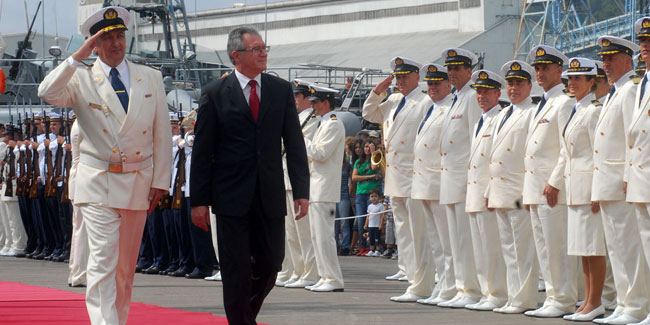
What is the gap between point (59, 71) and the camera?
753 cm

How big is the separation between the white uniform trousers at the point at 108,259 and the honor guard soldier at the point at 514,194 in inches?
138

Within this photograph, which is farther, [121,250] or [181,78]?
[181,78]

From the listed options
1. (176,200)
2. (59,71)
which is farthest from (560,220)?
(176,200)

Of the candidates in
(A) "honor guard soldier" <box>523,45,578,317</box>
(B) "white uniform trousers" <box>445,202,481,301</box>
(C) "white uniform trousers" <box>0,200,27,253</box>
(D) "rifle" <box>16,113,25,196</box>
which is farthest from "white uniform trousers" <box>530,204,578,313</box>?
(C) "white uniform trousers" <box>0,200,27,253</box>

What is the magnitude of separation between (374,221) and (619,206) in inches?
365

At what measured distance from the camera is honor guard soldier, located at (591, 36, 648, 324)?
9.05 meters

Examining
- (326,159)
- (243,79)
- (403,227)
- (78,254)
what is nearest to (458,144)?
(403,227)

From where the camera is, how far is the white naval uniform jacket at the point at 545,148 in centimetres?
988

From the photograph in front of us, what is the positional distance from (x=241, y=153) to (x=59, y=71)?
1.29 meters

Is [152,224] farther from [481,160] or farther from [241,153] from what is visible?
[241,153]

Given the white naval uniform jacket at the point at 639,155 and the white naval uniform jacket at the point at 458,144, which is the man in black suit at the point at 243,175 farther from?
the white naval uniform jacket at the point at 458,144

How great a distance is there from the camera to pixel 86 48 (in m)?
7.50

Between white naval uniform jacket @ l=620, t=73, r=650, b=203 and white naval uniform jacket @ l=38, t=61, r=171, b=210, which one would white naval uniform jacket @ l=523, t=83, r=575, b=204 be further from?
white naval uniform jacket @ l=38, t=61, r=171, b=210

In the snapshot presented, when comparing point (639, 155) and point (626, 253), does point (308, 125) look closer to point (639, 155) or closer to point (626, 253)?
point (626, 253)
